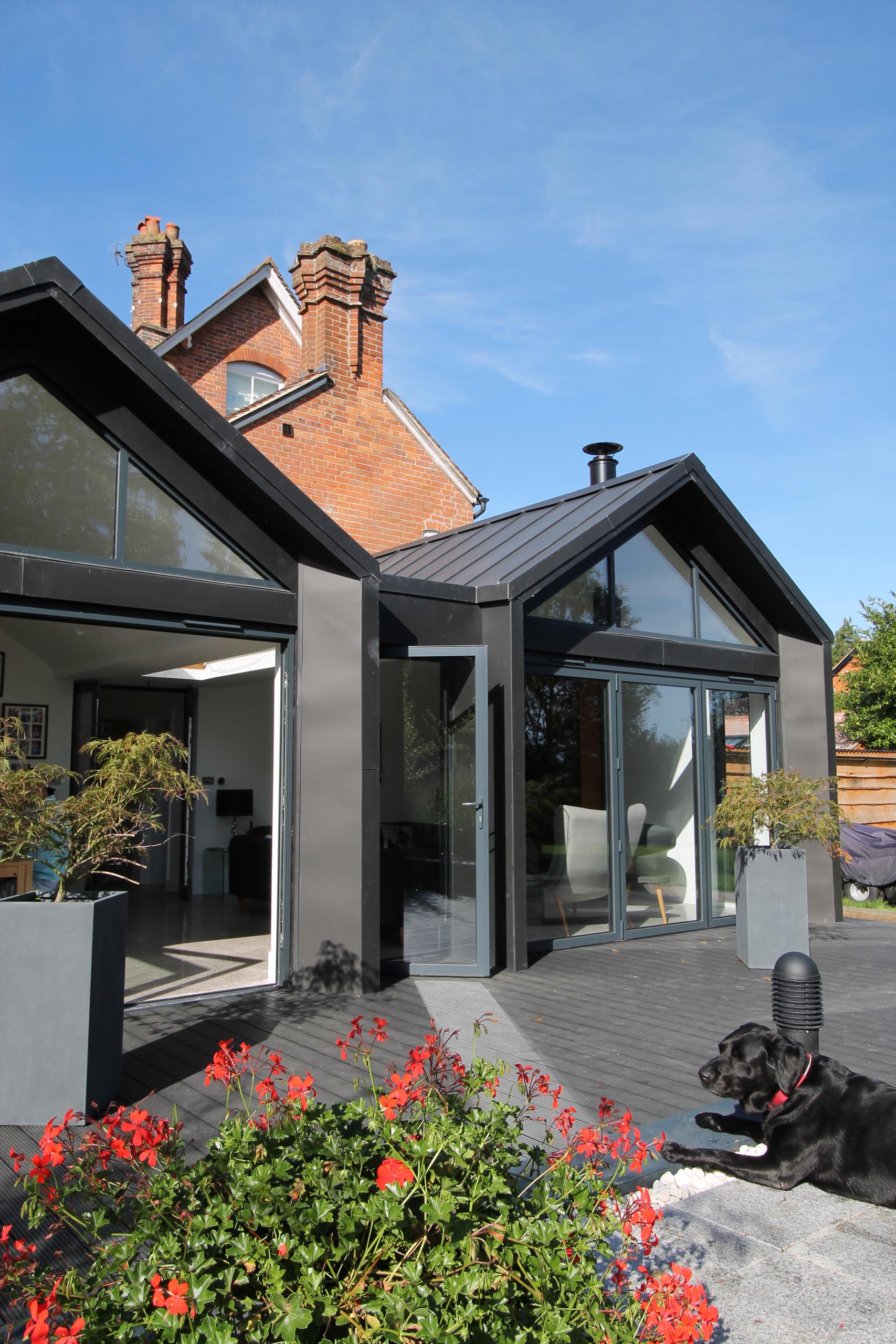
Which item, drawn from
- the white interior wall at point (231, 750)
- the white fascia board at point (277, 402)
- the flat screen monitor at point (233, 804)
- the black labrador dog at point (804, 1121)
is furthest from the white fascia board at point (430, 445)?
the black labrador dog at point (804, 1121)

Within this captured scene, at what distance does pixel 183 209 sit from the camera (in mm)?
17266

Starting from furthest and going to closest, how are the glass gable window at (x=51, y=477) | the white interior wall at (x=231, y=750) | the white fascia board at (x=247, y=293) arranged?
the white fascia board at (x=247, y=293)
the white interior wall at (x=231, y=750)
the glass gable window at (x=51, y=477)

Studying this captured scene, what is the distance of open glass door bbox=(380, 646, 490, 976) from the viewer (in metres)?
6.84

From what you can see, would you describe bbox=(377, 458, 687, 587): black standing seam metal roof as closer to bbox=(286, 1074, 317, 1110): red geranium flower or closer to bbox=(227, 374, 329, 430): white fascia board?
bbox=(227, 374, 329, 430): white fascia board

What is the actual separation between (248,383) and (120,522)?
12.8m

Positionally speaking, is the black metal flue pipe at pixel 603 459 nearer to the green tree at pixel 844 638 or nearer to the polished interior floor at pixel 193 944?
the polished interior floor at pixel 193 944

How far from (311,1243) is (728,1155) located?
2385 millimetres

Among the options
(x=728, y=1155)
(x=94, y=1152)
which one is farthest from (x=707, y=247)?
(x=94, y=1152)

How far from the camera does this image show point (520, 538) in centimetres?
850

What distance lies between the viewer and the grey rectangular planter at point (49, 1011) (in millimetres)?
3900

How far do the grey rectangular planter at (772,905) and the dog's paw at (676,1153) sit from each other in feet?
13.0

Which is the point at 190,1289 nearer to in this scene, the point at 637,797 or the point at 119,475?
the point at 119,475

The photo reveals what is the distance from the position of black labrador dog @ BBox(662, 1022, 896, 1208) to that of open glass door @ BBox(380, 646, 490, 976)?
127 inches

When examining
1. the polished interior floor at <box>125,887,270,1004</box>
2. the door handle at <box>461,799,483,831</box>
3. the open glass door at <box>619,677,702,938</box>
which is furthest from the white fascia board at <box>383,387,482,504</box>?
the door handle at <box>461,799,483,831</box>
